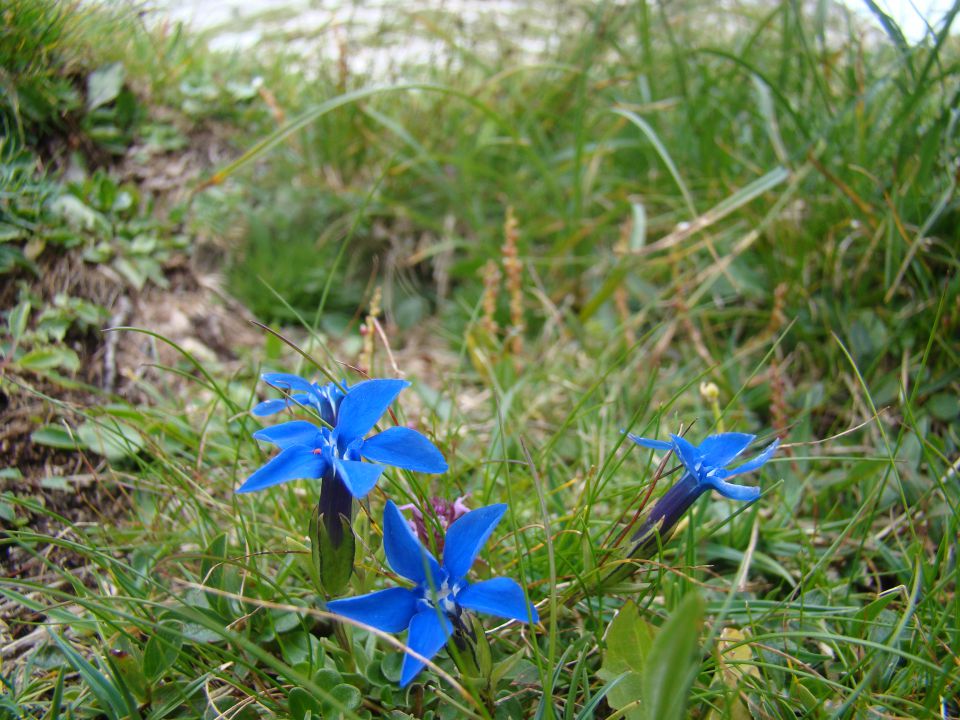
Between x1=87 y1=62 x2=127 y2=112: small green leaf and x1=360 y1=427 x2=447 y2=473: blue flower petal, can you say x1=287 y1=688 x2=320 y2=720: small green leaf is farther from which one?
x1=87 y1=62 x2=127 y2=112: small green leaf

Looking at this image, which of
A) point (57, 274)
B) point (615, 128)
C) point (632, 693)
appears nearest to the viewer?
point (632, 693)

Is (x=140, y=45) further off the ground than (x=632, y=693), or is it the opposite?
(x=140, y=45)

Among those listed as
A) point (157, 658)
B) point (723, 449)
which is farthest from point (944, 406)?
point (157, 658)

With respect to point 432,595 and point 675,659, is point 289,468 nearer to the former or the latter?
point 432,595

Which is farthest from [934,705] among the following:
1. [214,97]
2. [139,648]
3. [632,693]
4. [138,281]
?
[214,97]

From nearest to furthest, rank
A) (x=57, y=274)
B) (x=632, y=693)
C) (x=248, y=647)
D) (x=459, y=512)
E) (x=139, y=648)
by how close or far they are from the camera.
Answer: (x=248, y=647) < (x=632, y=693) < (x=139, y=648) < (x=459, y=512) < (x=57, y=274)

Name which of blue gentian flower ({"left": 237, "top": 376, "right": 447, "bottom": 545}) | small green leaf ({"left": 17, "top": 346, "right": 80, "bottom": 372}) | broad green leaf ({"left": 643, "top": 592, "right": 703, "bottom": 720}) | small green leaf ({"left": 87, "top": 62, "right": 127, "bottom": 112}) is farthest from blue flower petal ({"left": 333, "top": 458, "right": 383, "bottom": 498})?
small green leaf ({"left": 87, "top": 62, "right": 127, "bottom": 112})

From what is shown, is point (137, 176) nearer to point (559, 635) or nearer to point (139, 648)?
point (139, 648)
